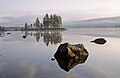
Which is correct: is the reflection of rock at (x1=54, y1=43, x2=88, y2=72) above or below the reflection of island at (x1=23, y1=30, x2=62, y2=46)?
above

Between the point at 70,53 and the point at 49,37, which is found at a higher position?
the point at 70,53

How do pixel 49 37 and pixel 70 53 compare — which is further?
pixel 49 37

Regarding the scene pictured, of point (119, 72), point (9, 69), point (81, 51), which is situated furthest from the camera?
point (81, 51)

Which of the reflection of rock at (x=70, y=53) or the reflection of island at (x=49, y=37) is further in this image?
the reflection of island at (x=49, y=37)

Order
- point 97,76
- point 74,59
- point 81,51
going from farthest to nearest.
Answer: point 81,51 < point 74,59 < point 97,76

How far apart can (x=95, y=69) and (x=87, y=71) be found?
1.41m

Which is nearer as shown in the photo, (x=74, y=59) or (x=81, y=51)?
(x=74, y=59)

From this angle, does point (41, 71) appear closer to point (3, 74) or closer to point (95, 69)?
point (3, 74)

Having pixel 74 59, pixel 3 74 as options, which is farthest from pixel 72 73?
A: pixel 74 59

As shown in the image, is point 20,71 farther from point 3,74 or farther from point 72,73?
point 72,73

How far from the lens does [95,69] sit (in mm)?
25609

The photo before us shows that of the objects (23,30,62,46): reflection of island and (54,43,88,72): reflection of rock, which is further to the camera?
(23,30,62,46): reflection of island

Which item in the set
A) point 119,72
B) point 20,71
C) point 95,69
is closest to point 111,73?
point 119,72

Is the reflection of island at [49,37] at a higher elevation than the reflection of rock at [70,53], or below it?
below
